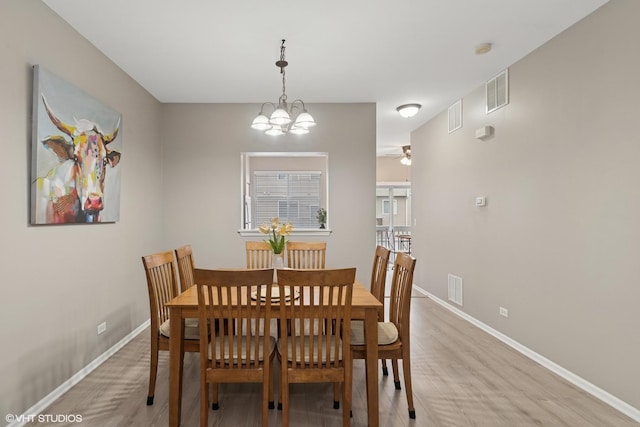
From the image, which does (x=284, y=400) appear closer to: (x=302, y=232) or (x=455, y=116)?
(x=302, y=232)

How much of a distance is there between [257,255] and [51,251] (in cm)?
159

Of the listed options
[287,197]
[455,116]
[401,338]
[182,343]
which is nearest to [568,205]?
[401,338]

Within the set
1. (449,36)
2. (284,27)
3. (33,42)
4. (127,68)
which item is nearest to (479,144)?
(449,36)

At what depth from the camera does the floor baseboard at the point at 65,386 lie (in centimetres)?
213

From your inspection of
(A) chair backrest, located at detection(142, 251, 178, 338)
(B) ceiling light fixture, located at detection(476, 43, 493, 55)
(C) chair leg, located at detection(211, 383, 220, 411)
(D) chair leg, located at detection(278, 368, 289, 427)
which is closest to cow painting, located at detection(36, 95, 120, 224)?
(A) chair backrest, located at detection(142, 251, 178, 338)

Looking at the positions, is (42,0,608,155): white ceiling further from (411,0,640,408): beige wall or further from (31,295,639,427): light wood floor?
(31,295,639,427): light wood floor

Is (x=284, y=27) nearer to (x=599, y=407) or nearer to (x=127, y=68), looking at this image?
(x=127, y=68)

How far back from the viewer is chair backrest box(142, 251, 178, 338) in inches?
89.0

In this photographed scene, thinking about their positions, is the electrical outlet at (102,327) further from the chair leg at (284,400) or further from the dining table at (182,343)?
the chair leg at (284,400)

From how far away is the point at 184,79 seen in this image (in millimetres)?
3646

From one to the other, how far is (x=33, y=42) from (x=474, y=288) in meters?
4.45

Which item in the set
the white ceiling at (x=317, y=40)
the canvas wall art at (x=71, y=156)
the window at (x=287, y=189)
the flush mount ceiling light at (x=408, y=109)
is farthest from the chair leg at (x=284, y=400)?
the window at (x=287, y=189)

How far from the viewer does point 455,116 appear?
14.8 feet

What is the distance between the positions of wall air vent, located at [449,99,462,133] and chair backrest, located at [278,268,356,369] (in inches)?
132
